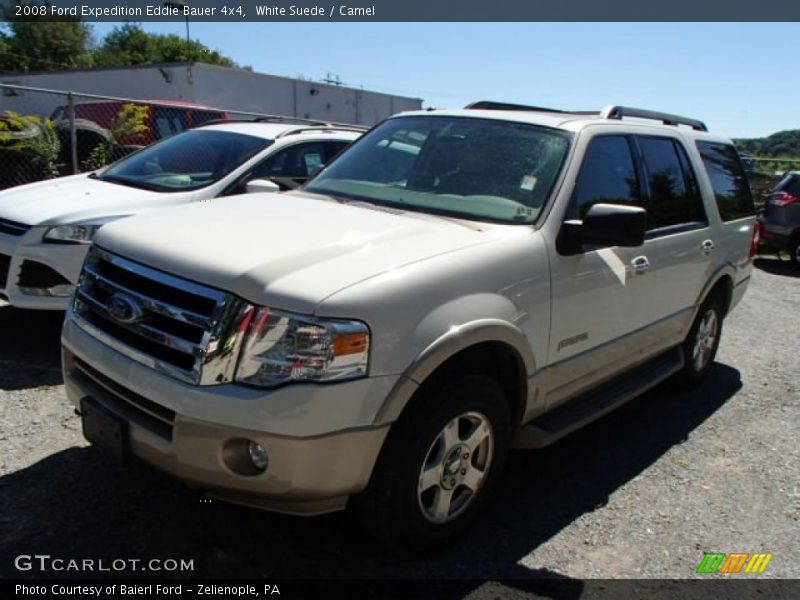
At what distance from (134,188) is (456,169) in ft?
10.6

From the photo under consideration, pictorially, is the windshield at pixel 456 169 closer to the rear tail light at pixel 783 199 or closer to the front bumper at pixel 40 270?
the front bumper at pixel 40 270

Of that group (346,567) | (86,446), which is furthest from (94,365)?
(346,567)


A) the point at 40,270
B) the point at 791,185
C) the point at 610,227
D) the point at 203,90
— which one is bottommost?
the point at 40,270

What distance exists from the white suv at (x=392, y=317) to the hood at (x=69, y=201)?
192cm

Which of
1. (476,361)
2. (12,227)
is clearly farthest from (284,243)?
(12,227)

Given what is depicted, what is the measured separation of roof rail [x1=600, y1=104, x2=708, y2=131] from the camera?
4.29 metres

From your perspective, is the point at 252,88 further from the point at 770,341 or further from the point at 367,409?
the point at 367,409

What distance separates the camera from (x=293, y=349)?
2.38 m

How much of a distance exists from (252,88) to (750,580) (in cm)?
2109

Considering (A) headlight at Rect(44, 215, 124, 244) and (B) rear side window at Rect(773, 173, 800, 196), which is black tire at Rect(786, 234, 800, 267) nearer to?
(B) rear side window at Rect(773, 173, 800, 196)

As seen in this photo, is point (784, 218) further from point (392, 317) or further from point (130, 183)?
point (392, 317)

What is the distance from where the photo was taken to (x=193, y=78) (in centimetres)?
1975

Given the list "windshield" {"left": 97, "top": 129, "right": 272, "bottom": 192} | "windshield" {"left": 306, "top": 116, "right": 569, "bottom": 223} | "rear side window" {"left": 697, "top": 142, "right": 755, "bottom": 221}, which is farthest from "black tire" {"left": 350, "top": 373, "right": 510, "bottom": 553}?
"windshield" {"left": 97, "top": 129, "right": 272, "bottom": 192}

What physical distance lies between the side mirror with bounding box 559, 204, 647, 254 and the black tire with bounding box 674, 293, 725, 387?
6.97ft
